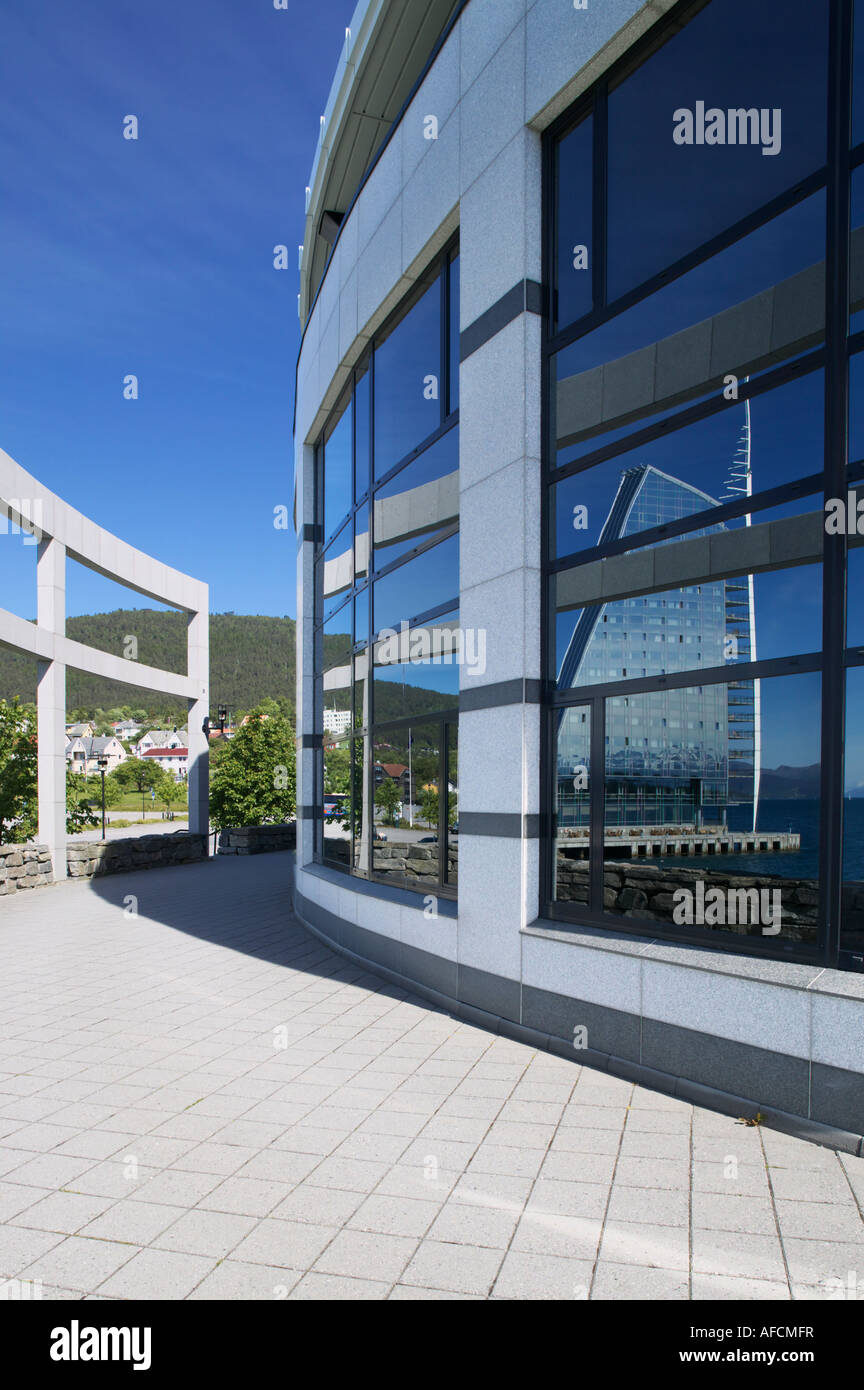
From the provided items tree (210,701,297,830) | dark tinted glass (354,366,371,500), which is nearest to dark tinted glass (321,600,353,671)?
dark tinted glass (354,366,371,500)

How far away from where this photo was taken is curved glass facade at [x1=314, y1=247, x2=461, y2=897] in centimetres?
835

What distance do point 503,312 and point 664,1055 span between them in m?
5.79

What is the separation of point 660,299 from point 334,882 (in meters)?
7.37

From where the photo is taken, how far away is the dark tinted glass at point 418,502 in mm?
8281

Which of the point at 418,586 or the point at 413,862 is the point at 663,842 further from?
the point at 418,586

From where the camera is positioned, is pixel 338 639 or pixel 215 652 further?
pixel 215 652

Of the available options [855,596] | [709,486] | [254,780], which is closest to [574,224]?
[709,486]

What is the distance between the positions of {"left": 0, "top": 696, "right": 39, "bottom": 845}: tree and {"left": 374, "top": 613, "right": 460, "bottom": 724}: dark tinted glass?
1958 centimetres

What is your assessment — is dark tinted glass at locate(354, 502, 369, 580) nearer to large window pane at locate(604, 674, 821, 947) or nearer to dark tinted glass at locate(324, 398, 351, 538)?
dark tinted glass at locate(324, 398, 351, 538)

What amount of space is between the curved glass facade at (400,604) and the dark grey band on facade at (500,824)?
71 cm

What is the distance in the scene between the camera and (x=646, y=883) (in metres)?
6.28

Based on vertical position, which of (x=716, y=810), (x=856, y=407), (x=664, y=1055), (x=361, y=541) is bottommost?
(x=664, y=1055)

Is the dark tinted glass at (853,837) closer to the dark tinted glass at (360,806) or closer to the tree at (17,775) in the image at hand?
the dark tinted glass at (360,806)
